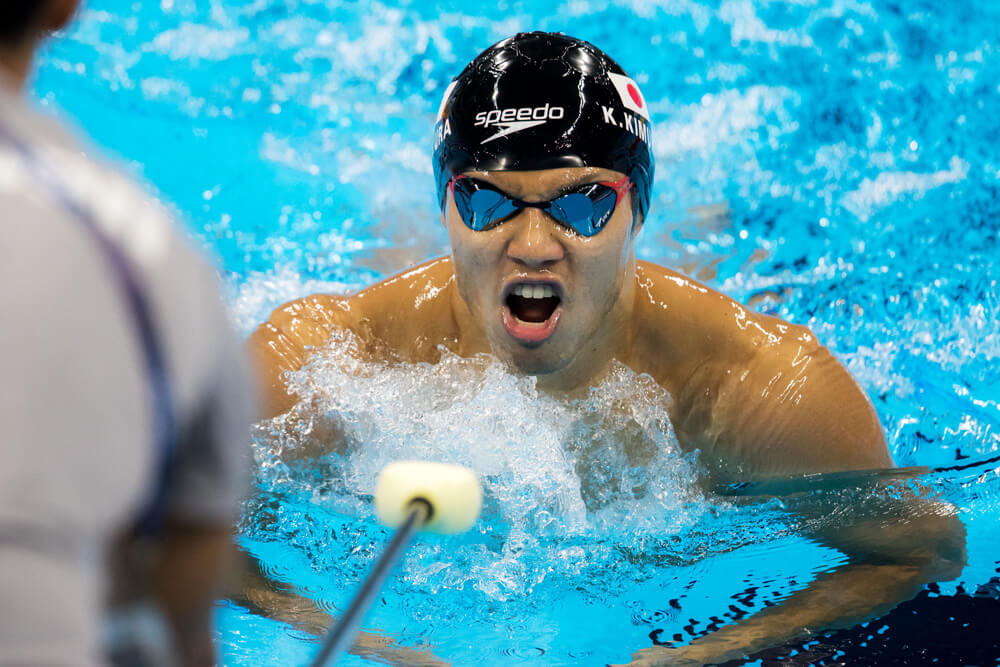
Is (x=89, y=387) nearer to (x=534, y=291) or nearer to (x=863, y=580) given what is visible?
(x=534, y=291)

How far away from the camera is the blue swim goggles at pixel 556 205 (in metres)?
1.75

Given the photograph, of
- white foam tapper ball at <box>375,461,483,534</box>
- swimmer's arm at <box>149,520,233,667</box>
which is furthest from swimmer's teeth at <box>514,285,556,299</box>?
swimmer's arm at <box>149,520,233,667</box>

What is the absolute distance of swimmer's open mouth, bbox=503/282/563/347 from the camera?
5.78 feet

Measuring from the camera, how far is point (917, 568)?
1819 millimetres

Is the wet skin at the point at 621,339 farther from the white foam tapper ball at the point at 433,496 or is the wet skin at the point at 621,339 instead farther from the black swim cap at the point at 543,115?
the white foam tapper ball at the point at 433,496

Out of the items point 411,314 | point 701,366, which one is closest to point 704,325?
point 701,366

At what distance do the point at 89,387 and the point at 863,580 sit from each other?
1.71 m

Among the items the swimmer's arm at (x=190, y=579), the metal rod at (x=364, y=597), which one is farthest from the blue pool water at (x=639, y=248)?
the swimmer's arm at (x=190, y=579)

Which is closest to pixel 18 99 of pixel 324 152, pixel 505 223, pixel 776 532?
pixel 505 223

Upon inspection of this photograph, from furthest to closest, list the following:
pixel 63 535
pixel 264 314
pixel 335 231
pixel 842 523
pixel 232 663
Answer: pixel 335 231 < pixel 264 314 < pixel 842 523 < pixel 232 663 < pixel 63 535

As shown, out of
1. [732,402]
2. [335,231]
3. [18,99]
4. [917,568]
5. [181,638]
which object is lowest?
[181,638]

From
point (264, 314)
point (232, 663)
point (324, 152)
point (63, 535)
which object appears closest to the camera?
point (63, 535)

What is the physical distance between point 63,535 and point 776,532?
168 cm

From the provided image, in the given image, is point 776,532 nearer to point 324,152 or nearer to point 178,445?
point 178,445
